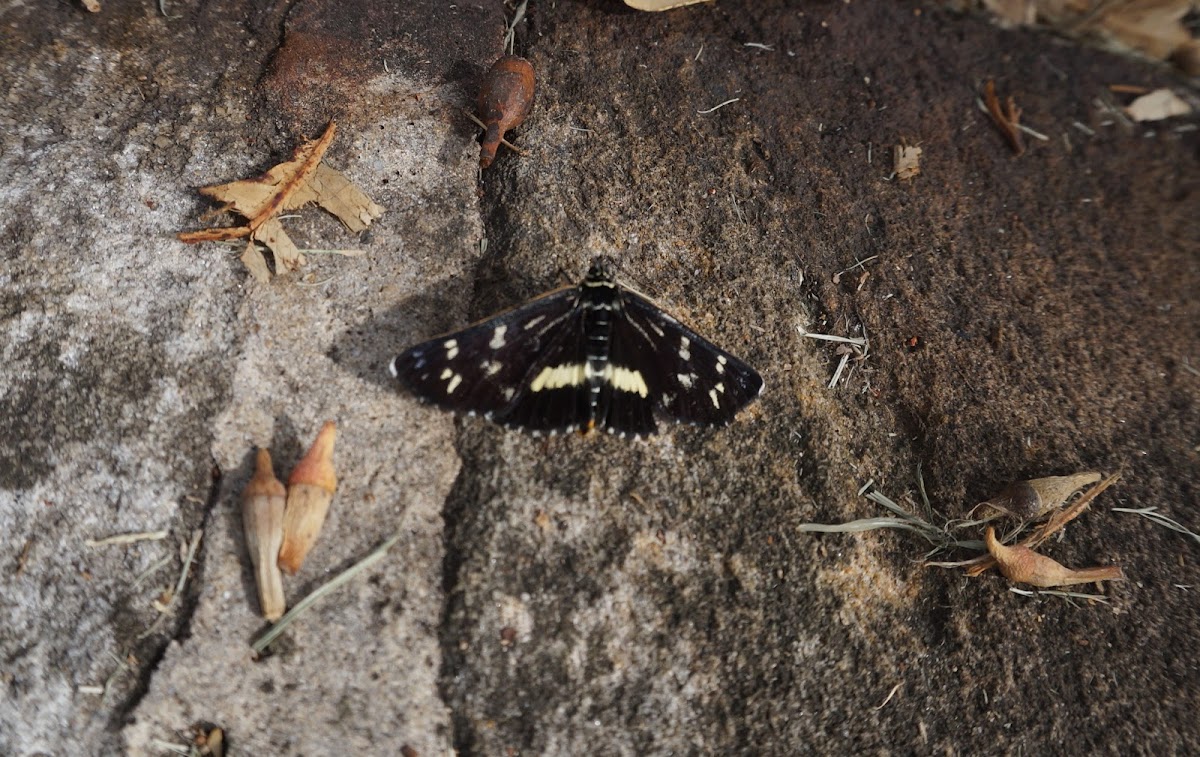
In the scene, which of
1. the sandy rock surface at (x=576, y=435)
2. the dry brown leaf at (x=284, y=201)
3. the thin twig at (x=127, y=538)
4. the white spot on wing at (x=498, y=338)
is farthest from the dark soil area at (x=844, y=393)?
the thin twig at (x=127, y=538)

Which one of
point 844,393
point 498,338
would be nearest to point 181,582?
point 498,338

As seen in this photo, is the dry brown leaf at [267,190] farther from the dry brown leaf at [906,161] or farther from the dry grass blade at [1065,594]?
the dry grass blade at [1065,594]

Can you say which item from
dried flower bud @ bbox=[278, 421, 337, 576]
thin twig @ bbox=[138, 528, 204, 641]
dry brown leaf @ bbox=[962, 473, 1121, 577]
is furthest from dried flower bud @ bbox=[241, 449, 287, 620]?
dry brown leaf @ bbox=[962, 473, 1121, 577]

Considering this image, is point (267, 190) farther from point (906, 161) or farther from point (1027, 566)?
point (1027, 566)

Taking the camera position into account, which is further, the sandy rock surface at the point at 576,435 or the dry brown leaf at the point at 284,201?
the dry brown leaf at the point at 284,201

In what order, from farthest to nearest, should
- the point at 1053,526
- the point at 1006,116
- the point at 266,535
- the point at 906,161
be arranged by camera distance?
the point at 1006,116 < the point at 906,161 < the point at 1053,526 < the point at 266,535

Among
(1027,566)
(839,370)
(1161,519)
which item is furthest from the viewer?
(839,370)

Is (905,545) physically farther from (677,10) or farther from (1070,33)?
(1070,33)
